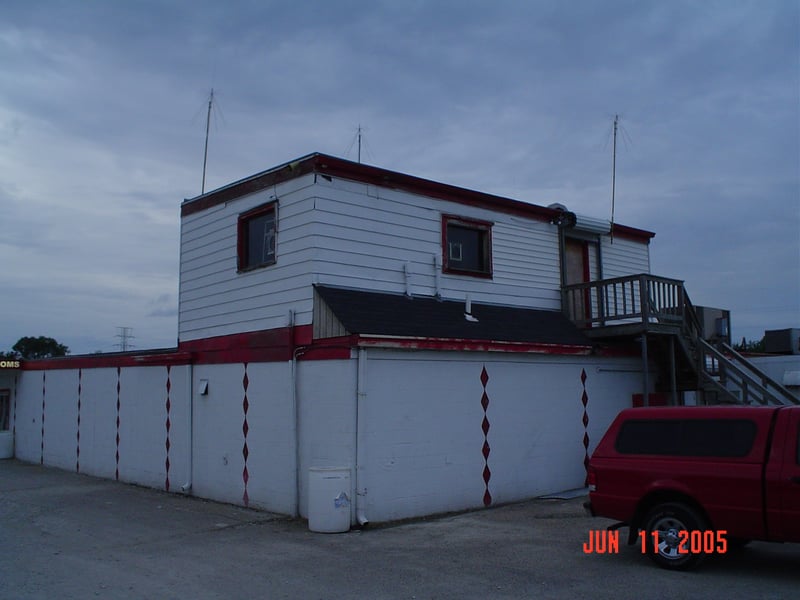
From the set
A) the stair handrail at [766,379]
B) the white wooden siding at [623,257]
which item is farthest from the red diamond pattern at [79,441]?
the stair handrail at [766,379]

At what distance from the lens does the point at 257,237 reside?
14.9 meters

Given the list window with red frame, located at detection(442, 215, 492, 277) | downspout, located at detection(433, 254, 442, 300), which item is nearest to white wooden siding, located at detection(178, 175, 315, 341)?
downspout, located at detection(433, 254, 442, 300)

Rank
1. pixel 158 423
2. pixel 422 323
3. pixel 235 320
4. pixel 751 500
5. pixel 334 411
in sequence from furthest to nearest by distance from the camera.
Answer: pixel 158 423, pixel 235 320, pixel 422 323, pixel 334 411, pixel 751 500

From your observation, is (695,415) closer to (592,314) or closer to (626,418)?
(626,418)

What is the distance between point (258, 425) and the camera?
13703 mm

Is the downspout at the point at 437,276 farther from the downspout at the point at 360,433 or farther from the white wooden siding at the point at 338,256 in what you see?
the downspout at the point at 360,433

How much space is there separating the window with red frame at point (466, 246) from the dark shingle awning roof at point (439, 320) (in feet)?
2.71

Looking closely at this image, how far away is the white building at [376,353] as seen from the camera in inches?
484

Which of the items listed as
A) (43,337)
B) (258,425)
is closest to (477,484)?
(258,425)

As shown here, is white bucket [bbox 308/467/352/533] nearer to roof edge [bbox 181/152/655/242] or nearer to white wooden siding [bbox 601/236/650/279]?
roof edge [bbox 181/152/655/242]

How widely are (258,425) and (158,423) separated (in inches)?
170

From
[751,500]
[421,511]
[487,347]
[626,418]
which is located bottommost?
[421,511]

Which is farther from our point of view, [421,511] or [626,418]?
[421,511]

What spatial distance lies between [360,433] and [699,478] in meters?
5.26
